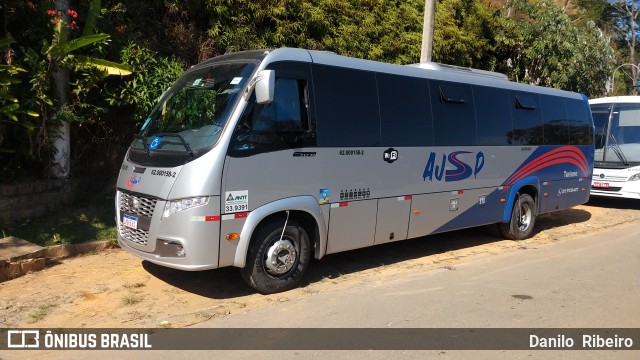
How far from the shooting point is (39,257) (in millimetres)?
6730

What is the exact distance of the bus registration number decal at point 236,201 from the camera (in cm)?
559

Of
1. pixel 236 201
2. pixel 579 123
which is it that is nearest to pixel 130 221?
pixel 236 201

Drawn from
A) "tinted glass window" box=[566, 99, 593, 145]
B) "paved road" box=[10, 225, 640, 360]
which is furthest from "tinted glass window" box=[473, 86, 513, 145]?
"tinted glass window" box=[566, 99, 593, 145]

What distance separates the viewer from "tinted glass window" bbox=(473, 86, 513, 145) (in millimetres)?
8633

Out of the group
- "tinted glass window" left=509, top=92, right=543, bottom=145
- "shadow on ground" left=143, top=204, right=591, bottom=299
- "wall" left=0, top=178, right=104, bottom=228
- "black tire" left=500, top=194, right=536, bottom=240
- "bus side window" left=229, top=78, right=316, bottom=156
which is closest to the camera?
"bus side window" left=229, top=78, right=316, bottom=156

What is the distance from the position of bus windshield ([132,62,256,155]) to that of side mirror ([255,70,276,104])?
11.1 inches

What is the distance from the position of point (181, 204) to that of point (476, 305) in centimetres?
340

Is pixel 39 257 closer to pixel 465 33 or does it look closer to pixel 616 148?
pixel 465 33

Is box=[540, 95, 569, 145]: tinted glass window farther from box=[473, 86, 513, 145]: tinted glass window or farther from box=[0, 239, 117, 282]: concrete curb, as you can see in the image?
box=[0, 239, 117, 282]: concrete curb

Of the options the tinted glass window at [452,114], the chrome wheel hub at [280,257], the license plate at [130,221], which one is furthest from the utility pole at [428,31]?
the license plate at [130,221]

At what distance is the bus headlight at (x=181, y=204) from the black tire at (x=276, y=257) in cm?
79

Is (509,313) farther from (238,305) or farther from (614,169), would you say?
(614,169)

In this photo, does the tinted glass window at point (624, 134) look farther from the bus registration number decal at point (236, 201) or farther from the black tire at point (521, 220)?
the bus registration number decal at point (236, 201)

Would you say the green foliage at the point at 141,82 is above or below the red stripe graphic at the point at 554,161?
above
